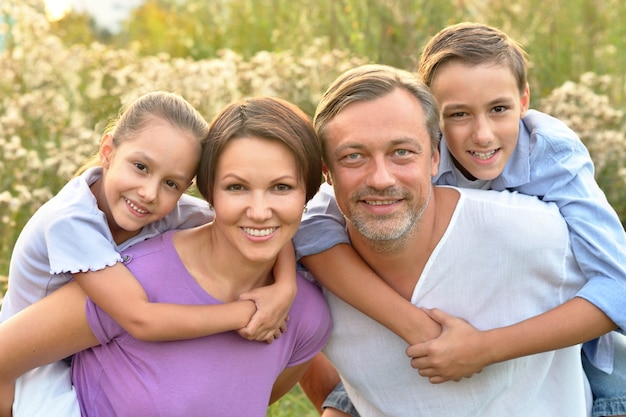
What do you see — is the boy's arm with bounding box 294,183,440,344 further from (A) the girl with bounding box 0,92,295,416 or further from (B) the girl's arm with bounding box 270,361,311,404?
(B) the girl's arm with bounding box 270,361,311,404

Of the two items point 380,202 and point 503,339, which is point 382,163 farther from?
point 503,339

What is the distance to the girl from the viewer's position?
116 inches

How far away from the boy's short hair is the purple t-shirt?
1227 millimetres

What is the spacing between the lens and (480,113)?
3.43 meters

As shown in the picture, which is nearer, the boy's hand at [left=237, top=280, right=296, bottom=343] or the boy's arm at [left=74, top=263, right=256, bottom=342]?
the boy's arm at [left=74, top=263, right=256, bottom=342]

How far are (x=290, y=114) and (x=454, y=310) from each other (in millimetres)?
925

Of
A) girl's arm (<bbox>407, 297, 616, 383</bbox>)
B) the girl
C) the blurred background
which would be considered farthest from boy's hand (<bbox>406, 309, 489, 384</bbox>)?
the blurred background

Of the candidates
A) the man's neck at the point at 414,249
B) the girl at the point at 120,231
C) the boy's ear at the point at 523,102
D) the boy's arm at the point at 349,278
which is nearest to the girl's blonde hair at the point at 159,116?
the girl at the point at 120,231

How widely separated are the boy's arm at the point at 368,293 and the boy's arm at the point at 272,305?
0.18 metres

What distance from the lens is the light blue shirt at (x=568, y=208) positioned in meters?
3.15

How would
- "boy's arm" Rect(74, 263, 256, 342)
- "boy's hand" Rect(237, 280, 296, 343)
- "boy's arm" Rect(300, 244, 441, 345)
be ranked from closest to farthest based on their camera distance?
"boy's arm" Rect(74, 263, 256, 342)
"boy's hand" Rect(237, 280, 296, 343)
"boy's arm" Rect(300, 244, 441, 345)

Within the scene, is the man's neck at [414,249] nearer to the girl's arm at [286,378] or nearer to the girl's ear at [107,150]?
the girl's arm at [286,378]

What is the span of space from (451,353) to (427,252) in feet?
1.23

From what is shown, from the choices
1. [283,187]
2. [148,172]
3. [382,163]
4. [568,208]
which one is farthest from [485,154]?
[148,172]
